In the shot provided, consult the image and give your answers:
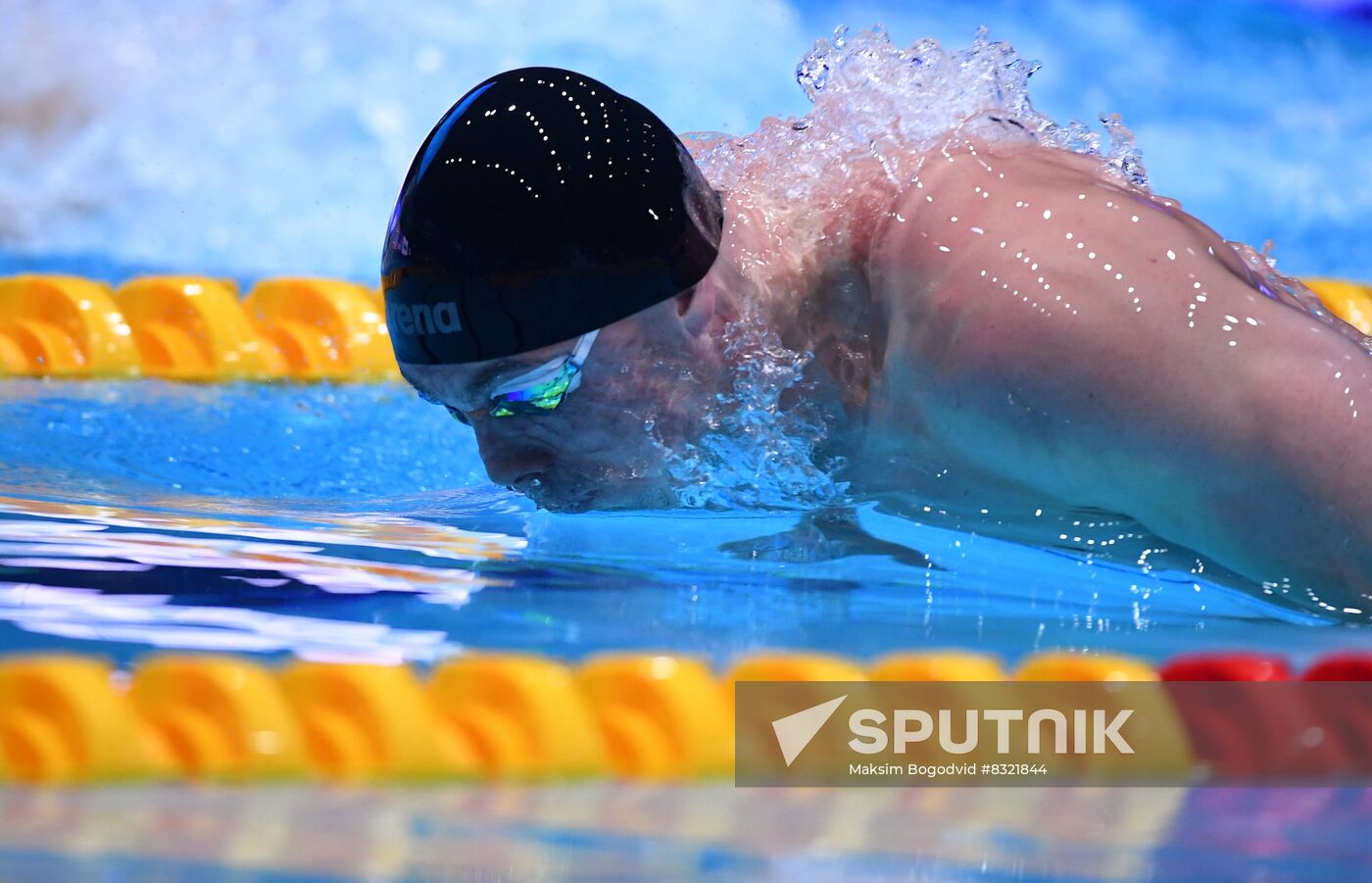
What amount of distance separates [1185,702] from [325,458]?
1.81 meters

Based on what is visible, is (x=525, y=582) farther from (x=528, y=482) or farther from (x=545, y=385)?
(x=545, y=385)

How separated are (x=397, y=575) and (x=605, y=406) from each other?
0.32 metres

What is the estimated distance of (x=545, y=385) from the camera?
6.11 ft

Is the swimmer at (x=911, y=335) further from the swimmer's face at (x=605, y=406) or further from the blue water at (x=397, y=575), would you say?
the blue water at (x=397, y=575)

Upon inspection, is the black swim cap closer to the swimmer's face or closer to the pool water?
the swimmer's face

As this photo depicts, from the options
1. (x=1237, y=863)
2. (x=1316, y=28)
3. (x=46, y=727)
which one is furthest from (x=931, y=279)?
(x=1316, y=28)

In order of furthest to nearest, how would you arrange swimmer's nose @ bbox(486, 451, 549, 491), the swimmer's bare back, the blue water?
swimmer's nose @ bbox(486, 451, 549, 491), the swimmer's bare back, the blue water

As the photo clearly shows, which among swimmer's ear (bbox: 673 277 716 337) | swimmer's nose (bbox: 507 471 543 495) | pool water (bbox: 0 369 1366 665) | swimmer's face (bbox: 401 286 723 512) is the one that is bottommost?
pool water (bbox: 0 369 1366 665)

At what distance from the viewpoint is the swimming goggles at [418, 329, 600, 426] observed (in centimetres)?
185

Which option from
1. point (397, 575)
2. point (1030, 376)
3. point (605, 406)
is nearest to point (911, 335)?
point (1030, 376)

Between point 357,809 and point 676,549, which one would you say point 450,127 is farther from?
point 357,809

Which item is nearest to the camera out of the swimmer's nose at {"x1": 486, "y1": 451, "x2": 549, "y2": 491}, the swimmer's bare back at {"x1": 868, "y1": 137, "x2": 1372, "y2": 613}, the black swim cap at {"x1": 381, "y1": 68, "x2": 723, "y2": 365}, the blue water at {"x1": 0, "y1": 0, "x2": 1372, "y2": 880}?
the blue water at {"x1": 0, "y1": 0, "x2": 1372, "y2": 880}

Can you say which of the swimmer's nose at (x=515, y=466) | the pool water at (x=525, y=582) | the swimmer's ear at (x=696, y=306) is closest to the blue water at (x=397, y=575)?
the pool water at (x=525, y=582)

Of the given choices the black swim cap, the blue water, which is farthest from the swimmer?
the blue water
